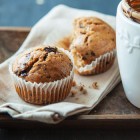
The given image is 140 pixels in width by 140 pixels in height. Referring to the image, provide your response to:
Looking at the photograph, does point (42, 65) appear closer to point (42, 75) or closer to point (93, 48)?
point (42, 75)

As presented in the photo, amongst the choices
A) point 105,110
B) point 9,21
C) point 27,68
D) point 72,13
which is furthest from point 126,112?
point 9,21

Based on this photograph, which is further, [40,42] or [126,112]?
[40,42]

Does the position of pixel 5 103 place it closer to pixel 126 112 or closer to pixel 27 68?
pixel 27 68

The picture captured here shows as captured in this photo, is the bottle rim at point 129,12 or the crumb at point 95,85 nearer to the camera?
the bottle rim at point 129,12

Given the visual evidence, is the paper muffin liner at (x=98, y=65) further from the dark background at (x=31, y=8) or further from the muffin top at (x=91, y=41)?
the dark background at (x=31, y=8)

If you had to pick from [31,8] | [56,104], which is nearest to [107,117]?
[56,104]

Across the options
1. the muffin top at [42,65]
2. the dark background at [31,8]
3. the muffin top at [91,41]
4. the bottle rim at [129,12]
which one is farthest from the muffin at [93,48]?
the dark background at [31,8]

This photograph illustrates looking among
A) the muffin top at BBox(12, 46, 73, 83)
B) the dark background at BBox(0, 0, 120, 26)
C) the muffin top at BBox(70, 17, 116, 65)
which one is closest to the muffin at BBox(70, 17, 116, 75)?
the muffin top at BBox(70, 17, 116, 65)
